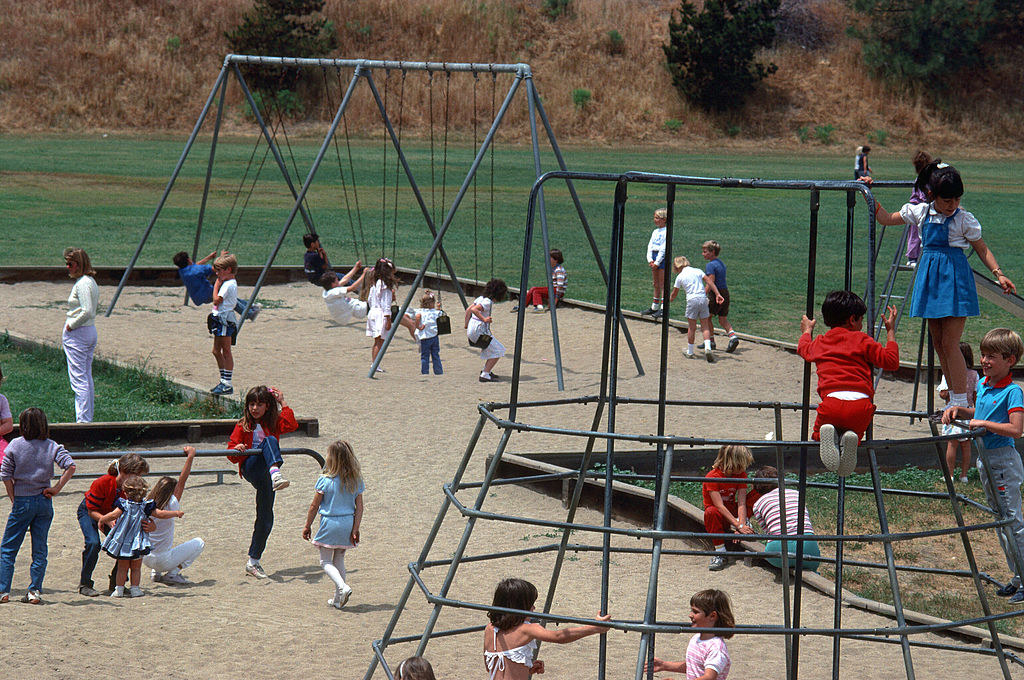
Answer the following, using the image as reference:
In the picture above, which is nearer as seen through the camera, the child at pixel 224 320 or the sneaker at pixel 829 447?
the sneaker at pixel 829 447

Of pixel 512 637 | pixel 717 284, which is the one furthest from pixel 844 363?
pixel 717 284

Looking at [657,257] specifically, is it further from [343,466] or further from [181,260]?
[343,466]

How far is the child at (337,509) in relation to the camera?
7453 millimetres

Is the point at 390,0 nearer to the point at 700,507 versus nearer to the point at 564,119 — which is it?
the point at 564,119

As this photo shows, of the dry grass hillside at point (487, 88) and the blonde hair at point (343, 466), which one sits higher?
the dry grass hillside at point (487, 88)

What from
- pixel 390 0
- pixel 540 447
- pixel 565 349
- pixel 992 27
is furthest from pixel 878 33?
pixel 540 447

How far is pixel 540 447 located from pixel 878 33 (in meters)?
52.4

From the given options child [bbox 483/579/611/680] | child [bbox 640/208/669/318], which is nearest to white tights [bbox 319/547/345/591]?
child [bbox 483/579/611/680]

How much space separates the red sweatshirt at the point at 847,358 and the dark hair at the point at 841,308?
0.19ft

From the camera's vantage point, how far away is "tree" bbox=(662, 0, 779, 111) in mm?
54125

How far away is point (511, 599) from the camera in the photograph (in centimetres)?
518

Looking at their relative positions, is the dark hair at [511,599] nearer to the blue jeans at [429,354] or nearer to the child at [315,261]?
the blue jeans at [429,354]

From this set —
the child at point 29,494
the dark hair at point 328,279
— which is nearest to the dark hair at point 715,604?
the child at point 29,494

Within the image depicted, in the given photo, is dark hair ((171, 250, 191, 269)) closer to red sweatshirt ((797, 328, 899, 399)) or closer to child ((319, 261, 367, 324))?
child ((319, 261, 367, 324))
